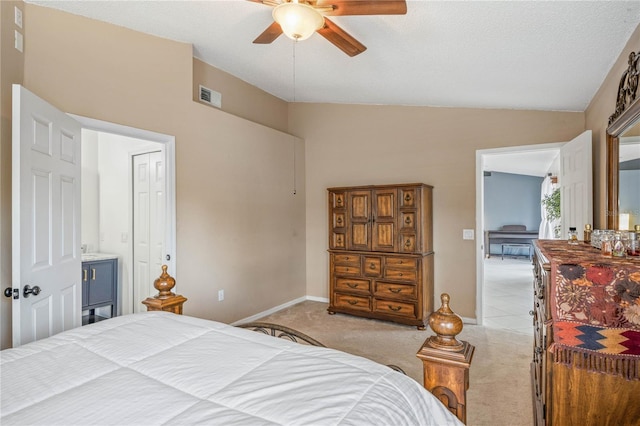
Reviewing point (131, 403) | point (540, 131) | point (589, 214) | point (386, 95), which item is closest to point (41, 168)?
point (131, 403)

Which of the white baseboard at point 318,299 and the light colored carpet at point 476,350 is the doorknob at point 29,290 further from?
the white baseboard at point 318,299

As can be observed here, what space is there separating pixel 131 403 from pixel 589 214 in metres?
3.24

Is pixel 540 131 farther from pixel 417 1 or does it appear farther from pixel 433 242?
pixel 417 1

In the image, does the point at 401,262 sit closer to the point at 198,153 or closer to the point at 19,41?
the point at 198,153

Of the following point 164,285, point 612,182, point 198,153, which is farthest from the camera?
point 198,153

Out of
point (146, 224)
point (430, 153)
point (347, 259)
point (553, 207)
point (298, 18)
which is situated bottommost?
point (347, 259)

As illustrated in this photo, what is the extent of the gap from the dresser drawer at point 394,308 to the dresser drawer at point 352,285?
19 cm

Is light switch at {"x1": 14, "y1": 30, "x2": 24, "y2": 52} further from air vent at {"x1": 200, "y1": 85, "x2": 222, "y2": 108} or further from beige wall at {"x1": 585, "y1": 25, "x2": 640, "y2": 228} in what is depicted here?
beige wall at {"x1": 585, "y1": 25, "x2": 640, "y2": 228}

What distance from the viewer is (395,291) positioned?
4164mm

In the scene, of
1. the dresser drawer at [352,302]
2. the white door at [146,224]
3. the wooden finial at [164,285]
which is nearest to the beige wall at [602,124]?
the dresser drawer at [352,302]

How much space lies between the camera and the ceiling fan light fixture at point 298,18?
6.34 feet

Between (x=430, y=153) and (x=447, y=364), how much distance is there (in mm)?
3696

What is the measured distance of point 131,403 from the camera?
92 cm

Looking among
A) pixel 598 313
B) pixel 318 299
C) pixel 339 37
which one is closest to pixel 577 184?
pixel 598 313
